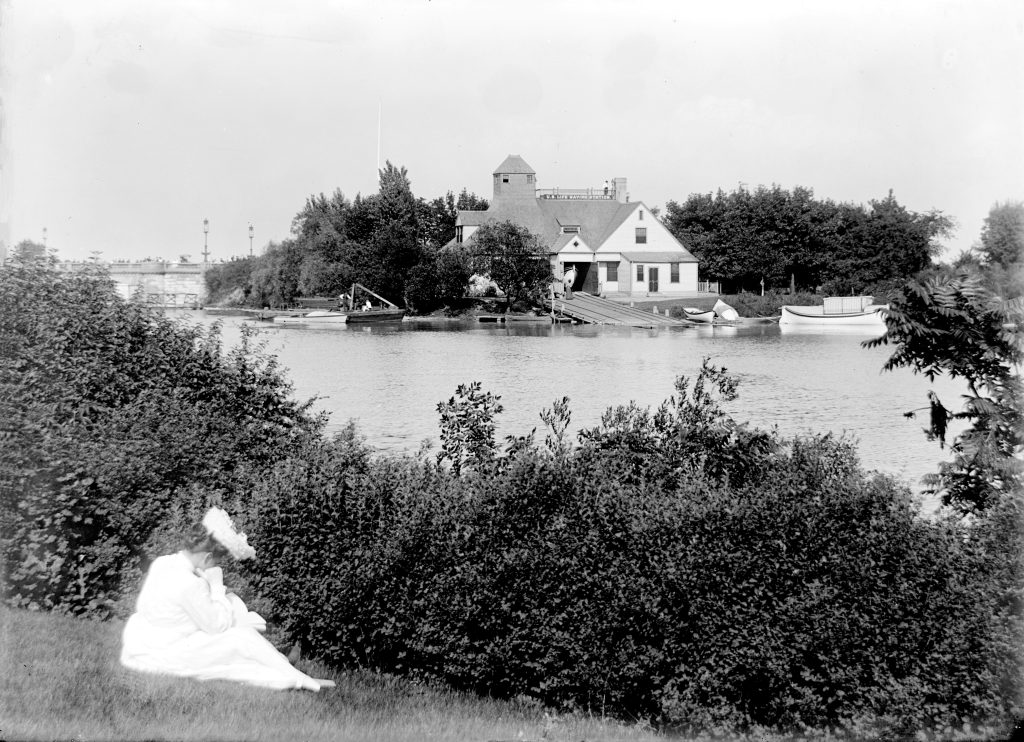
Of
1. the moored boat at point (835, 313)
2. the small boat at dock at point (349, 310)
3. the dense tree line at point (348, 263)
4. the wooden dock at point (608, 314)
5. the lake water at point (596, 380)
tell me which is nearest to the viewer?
the lake water at point (596, 380)

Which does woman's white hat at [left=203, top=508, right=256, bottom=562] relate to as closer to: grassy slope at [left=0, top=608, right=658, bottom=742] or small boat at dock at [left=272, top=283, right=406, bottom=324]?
grassy slope at [left=0, top=608, right=658, bottom=742]

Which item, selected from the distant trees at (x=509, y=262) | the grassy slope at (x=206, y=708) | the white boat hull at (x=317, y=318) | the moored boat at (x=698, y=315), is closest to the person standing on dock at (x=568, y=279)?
the distant trees at (x=509, y=262)

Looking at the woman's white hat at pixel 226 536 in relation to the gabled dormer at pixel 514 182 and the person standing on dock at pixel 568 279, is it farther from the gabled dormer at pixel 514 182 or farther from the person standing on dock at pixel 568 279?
the gabled dormer at pixel 514 182

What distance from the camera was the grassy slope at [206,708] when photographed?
5.95 m

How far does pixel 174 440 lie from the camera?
31.6 feet

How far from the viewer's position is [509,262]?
59688 mm

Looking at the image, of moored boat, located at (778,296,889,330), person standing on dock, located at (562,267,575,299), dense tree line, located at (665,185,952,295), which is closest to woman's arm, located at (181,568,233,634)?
moored boat, located at (778,296,889,330)

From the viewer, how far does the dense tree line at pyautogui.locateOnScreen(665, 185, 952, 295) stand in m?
56.3

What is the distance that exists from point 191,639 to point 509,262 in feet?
176

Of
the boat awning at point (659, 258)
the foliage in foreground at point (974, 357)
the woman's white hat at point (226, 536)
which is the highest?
the boat awning at point (659, 258)

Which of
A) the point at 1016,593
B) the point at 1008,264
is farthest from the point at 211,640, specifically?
the point at 1008,264

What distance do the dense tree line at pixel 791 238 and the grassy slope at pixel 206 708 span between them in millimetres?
49967

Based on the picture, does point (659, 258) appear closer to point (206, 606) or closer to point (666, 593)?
point (666, 593)

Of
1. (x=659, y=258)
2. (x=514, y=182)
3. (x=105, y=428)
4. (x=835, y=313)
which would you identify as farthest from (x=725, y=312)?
(x=105, y=428)
